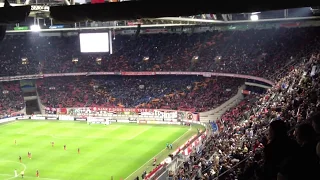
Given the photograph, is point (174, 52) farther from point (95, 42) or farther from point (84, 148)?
point (84, 148)

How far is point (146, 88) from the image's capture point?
58.1 metres

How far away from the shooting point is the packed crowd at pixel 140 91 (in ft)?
167

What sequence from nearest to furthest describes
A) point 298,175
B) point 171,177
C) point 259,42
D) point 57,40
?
1. point 298,175
2. point 171,177
3. point 259,42
4. point 57,40

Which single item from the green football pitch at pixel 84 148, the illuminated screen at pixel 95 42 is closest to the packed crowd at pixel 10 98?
the green football pitch at pixel 84 148

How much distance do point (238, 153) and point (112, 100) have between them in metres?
44.2

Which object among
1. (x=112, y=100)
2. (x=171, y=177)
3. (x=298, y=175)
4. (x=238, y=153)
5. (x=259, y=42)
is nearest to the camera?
(x=298, y=175)

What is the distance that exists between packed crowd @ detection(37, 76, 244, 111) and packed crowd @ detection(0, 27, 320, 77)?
1.75m

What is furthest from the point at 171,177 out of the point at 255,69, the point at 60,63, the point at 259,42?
the point at 60,63

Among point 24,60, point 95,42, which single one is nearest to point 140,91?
point 95,42

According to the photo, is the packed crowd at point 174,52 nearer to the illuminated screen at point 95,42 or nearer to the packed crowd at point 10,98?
the packed crowd at point 10,98

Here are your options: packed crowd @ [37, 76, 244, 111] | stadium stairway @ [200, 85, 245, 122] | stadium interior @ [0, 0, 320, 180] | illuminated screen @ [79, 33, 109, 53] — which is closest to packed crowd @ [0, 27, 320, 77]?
stadium interior @ [0, 0, 320, 180]

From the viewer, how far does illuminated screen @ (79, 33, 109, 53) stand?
165 feet

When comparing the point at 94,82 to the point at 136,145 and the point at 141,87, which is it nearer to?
the point at 141,87

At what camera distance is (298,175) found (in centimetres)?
383
